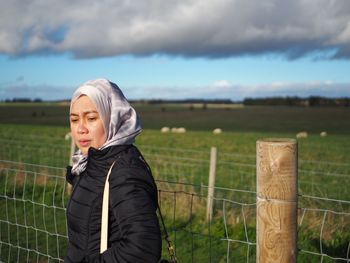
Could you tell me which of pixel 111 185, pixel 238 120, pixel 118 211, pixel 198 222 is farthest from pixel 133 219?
pixel 238 120

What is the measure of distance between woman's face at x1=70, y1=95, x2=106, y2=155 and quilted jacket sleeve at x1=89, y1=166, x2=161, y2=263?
0.30m

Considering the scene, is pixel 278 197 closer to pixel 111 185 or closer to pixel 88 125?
pixel 111 185

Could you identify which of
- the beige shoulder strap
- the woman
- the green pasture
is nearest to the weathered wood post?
the woman

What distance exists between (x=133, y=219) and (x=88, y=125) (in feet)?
1.94

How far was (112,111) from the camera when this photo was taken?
7.06 ft

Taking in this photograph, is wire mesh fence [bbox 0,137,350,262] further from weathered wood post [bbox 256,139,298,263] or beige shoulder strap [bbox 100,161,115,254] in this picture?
beige shoulder strap [bbox 100,161,115,254]

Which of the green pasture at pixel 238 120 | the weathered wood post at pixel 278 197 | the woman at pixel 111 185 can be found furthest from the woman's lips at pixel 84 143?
the green pasture at pixel 238 120

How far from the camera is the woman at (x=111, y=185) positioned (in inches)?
74.7

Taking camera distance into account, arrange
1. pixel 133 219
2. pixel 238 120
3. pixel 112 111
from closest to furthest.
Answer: pixel 133 219 → pixel 112 111 → pixel 238 120

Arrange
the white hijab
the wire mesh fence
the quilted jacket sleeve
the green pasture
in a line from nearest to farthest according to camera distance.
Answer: the quilted jacket sleeve → the white hijab → the wire mesh fence → the green pasture

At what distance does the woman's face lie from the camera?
2.18 metres

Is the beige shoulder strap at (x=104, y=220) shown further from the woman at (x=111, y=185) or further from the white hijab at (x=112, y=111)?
the white hijab at (x=112, y=111)

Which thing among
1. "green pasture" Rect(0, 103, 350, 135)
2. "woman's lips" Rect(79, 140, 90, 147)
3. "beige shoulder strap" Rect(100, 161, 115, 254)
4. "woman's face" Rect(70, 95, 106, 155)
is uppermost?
"woman's face" Rect(70, 95, 106, 155)

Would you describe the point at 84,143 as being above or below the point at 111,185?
above
